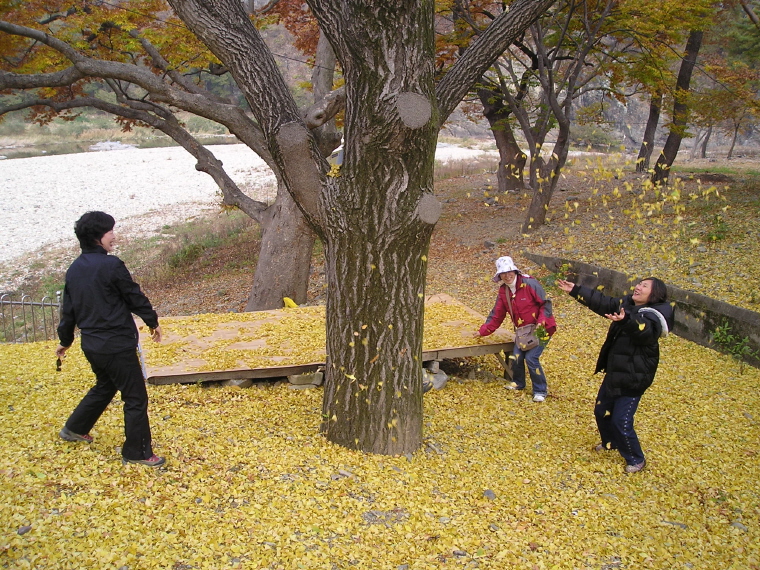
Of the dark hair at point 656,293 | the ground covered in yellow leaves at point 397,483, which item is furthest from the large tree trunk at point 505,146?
the dark hair at point 656,293

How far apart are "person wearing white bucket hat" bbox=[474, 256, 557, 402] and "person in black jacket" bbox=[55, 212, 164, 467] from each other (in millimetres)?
3311

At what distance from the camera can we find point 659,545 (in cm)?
390

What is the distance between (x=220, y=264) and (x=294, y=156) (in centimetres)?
1291

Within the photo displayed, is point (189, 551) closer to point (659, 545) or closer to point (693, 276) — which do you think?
point (659, 545)

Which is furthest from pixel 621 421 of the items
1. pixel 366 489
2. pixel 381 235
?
pixel 381 235

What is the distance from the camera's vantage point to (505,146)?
17500 mm

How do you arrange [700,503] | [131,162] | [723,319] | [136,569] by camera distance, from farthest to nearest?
[131,162], [723,319], [700,503], [136,569]

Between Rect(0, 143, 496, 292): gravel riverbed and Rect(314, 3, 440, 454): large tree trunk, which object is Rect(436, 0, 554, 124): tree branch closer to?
Rect(314, 3, 440, 454): large tree trunk

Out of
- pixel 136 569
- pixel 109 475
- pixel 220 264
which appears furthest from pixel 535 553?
pixel 220 264

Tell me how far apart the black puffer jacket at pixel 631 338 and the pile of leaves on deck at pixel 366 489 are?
0.74m

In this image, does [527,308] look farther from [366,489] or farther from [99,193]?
[99,193]

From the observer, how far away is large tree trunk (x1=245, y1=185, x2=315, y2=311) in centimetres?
1027

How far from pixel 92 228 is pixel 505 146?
15.1 metres

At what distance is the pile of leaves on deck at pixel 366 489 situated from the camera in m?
3.45
